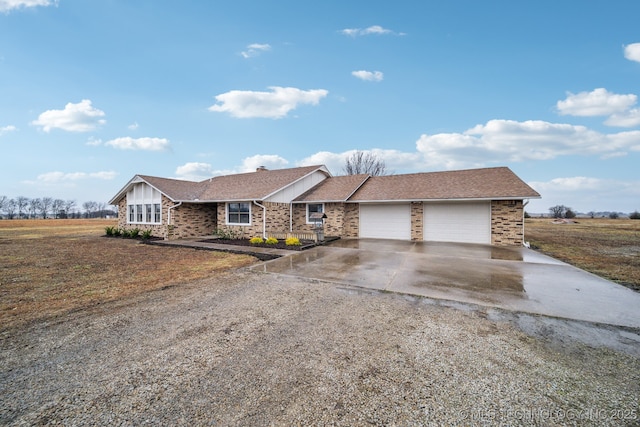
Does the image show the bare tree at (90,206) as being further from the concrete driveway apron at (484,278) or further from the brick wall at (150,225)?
the concrete driveway apron at (484,278)

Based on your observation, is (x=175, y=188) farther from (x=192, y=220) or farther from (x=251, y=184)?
(x=251, y=184)

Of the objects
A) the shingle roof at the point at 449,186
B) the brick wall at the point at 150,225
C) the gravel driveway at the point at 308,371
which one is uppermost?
the shingle roof at the point at 449,186

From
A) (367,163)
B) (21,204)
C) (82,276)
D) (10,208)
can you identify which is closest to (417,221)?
(82,276)

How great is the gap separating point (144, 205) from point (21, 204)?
101 meters

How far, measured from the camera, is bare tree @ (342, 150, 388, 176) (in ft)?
125

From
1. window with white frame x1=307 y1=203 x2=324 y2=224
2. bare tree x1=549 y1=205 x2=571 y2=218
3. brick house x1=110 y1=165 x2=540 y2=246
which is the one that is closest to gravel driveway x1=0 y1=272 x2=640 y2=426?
brick house x1=110 y1=165 x2=540 y2=246

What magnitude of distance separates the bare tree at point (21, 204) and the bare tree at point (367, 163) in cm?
10472

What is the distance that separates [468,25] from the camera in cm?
1366

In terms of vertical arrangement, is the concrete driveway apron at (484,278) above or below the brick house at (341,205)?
below

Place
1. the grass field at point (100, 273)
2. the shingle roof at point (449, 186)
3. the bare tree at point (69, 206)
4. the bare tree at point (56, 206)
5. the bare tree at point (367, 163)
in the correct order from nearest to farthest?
1. the grass field at point (100, 273)
2. the shingle roof at point (449, 186)
3. the bare tree at point (367, 163)
4. the bare tree at point (56, 206)
5. the bare tree at point (69, 206)

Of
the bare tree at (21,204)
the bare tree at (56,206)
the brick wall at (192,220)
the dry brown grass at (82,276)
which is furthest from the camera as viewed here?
the bare tree at (56,206)

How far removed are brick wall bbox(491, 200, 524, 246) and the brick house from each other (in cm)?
4

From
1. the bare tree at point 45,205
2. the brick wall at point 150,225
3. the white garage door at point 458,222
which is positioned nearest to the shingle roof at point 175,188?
the brick wall at point 150,225

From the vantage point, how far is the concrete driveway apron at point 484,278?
4.91 meters
